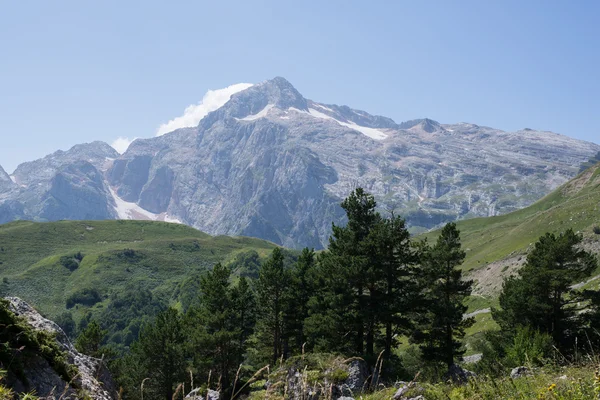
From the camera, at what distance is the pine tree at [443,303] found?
34169mm

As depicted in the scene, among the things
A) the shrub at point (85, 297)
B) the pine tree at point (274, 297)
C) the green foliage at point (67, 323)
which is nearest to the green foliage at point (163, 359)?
the pine tree at point (274, 297)

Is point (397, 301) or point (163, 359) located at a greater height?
point (397, 301)

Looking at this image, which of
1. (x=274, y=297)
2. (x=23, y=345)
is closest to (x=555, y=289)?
(x=274, y=297)

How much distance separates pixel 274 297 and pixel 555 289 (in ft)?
91.6

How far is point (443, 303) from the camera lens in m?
34.4

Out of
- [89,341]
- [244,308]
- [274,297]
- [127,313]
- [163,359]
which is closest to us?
[274,297]

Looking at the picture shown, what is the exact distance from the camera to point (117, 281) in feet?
650

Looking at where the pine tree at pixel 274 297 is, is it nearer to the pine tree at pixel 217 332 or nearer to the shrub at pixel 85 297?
the pine tree at pixel 217 332

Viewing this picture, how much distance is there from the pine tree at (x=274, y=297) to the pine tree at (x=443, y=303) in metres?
15.4

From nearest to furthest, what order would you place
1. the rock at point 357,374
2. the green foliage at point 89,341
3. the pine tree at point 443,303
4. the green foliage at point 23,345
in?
the green foliage at point 23,345, the rock at point 357,374, the pine tree at point 443,303, the green foliage at point 89,341

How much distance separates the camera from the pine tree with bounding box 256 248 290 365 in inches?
1714

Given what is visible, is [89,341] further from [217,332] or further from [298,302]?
[298,302]

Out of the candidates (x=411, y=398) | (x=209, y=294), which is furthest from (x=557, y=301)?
(x=209, y=294)

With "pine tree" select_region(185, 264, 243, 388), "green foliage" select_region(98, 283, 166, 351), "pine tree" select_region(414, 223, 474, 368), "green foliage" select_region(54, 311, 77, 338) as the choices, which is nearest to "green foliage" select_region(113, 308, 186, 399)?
"pine tree" select_region(185, 264, 243, 388)
